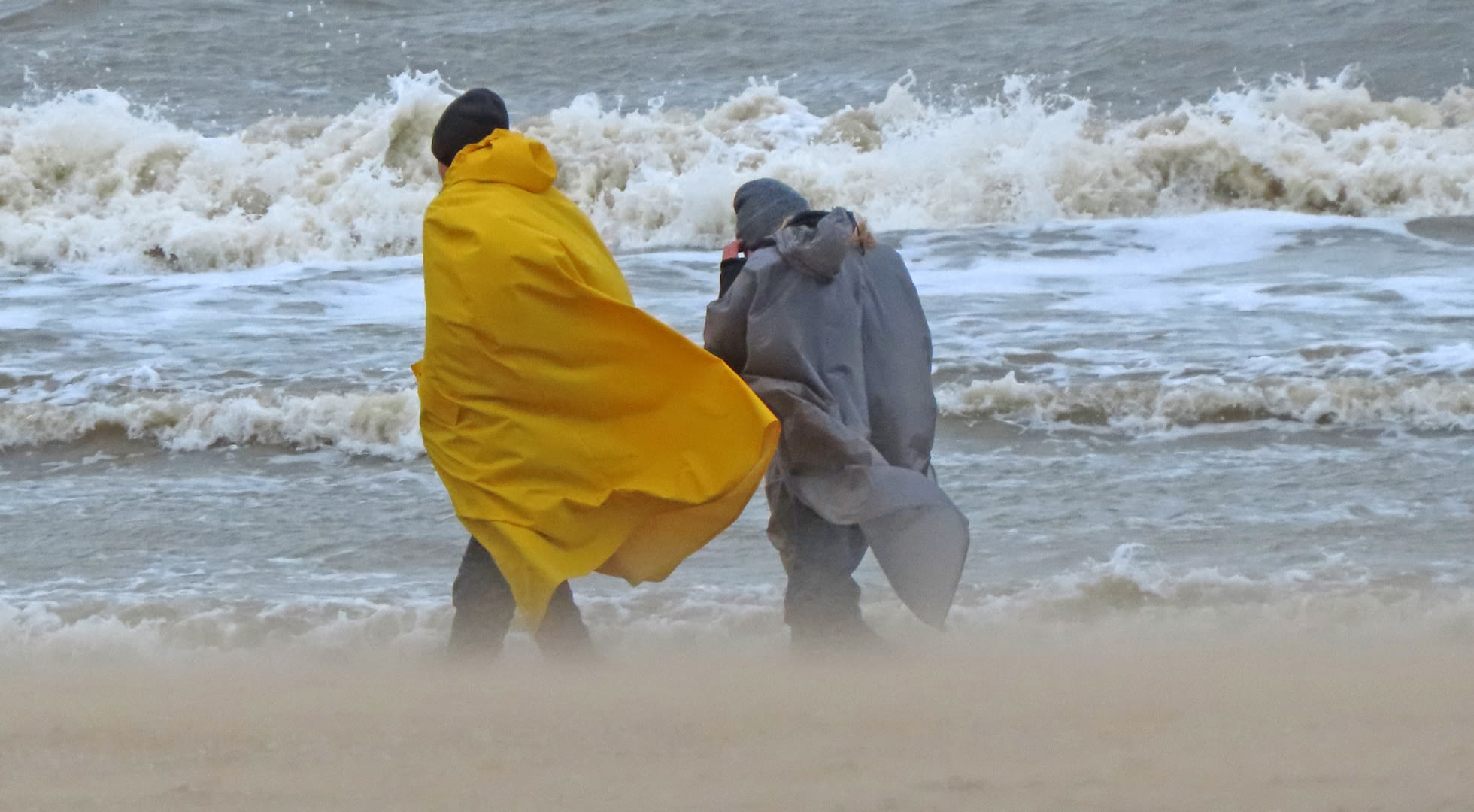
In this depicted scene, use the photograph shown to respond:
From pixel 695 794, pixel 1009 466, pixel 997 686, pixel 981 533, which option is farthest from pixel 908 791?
pixel 1009 466

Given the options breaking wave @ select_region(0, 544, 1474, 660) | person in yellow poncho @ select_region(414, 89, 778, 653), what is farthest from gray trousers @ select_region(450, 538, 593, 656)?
breaking wave @ select_region(0, 544, 1474, 660)

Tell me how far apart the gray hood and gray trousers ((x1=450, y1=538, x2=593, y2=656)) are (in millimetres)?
954

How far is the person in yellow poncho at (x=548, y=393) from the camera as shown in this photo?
11.8ft

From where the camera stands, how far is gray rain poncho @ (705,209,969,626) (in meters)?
3.73

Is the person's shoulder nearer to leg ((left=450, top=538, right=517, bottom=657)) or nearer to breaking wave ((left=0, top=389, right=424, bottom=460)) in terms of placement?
leg ((left=450, top=538, right=517, bottom=657))

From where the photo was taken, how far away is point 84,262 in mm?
12859

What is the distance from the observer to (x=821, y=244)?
3656 millimetres

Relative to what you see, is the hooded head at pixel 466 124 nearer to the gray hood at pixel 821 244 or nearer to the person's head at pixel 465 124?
the person's head at pixel 465 124

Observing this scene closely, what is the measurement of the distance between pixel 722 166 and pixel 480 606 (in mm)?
11039

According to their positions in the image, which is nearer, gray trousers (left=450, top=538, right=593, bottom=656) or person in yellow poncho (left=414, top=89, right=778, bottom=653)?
person in yellow poncho (left=414, top=89, right=778, bottom=653)

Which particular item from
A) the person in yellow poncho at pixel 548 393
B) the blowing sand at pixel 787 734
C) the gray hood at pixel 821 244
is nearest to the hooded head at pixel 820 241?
the gray hood at pixel 821 244

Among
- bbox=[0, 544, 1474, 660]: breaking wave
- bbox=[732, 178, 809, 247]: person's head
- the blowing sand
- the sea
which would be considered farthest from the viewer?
the sea

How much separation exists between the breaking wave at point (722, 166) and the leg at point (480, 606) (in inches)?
365

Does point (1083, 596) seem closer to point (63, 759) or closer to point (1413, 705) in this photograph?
point (1413, 705)
